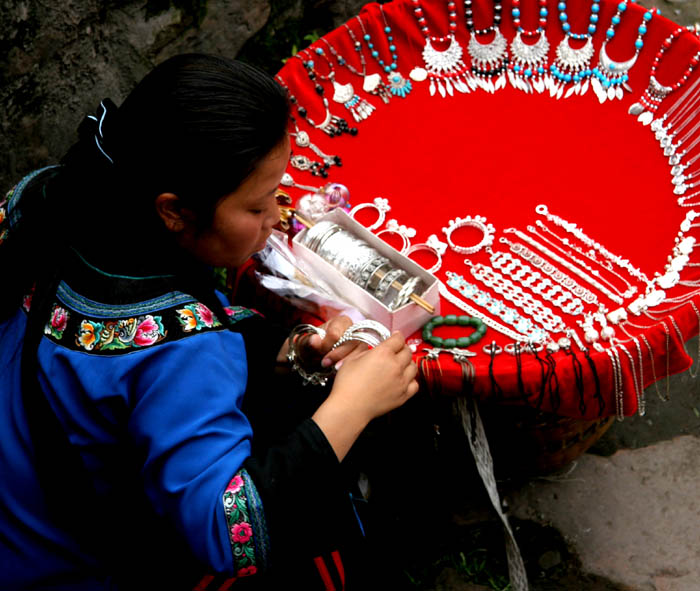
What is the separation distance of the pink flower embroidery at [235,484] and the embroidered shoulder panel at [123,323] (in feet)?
0.86

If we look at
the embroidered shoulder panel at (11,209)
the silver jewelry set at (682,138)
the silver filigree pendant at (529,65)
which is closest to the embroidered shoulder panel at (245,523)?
the embroidered shoulder panel at (11,209)

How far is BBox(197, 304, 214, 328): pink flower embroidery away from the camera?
1.24 meters

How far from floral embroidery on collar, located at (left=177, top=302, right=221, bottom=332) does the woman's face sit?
0.13m

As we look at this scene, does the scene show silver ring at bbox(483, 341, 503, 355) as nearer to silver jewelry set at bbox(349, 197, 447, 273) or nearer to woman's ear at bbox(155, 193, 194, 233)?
silver jewelry set at bbox(349, 197, 447, 273)

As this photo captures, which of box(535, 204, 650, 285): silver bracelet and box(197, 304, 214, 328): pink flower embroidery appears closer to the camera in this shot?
box(197, 304, 214, 328): pink flower embroidery

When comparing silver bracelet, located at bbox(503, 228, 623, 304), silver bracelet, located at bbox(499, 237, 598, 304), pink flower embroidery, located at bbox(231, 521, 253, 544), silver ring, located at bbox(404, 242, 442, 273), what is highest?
silver bracelet, located at bbox(503, 228, 623, 304)

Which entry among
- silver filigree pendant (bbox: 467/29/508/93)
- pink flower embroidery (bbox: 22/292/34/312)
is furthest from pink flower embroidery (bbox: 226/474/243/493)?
silver filigree pendant (bbox: 467/29/508/93)

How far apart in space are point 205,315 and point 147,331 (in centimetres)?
11

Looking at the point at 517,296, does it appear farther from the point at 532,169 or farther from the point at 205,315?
the point at 205,315

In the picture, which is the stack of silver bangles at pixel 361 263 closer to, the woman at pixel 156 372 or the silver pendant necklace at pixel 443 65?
the woman at pixel 156 372

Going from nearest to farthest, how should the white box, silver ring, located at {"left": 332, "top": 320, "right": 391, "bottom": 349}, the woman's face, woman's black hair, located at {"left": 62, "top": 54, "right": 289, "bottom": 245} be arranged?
woman's black hair, located at {"left": 62, "top": 54, "right": 289, "bottom": 245} → the woman's face → silver ring, located at {"left": 332, "top": 320, "right": 391, "bottom": 349} → the white box

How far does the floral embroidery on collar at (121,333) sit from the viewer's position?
1174 millimetres

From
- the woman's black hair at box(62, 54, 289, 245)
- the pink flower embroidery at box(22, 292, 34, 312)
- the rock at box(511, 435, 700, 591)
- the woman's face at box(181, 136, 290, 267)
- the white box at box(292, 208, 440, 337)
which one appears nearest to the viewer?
the woman's black hair at box(62, 54, 289, 245)

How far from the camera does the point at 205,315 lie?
4.11 ft
